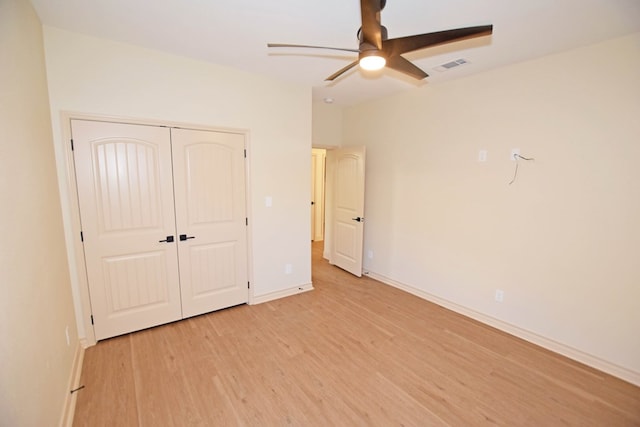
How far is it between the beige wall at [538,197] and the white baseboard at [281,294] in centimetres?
144

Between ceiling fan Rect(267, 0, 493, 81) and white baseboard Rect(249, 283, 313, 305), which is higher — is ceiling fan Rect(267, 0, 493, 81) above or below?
above

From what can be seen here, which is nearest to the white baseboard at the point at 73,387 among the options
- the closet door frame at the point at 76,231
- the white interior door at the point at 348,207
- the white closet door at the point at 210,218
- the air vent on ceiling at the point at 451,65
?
the closet door frame at the point at 76,231

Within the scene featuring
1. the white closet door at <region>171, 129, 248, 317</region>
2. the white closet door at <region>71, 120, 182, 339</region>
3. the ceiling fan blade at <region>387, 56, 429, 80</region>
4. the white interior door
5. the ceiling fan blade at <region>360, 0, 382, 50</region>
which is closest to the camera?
the ceiling fan blade at <region>360, 0, 382, 50</region>

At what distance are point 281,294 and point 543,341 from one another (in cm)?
287

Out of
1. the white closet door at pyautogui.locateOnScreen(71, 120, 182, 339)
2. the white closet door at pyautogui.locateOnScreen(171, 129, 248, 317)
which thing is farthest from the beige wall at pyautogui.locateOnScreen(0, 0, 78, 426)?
the white closet door at pyautogui.locateOnScreen(171, 129, 248, 317)

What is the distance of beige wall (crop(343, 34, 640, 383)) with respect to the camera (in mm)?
2297

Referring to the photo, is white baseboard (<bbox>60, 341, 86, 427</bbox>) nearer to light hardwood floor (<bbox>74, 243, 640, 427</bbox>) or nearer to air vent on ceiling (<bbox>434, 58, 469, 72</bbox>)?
light hardwood floor (<bbox>74, 243, 640, 427</bbox>)

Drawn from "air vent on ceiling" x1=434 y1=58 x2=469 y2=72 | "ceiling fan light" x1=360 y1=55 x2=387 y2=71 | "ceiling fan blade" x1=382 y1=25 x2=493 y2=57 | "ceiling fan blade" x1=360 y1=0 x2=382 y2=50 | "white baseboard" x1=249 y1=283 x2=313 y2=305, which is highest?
"air vent on ceiling" x1=434 y1=58 x2=469 y2=72

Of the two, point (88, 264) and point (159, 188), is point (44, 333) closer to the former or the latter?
point (88, 264)

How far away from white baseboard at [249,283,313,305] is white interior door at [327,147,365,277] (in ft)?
3.13

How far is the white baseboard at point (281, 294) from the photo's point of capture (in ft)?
11.5

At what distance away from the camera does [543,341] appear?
273cm

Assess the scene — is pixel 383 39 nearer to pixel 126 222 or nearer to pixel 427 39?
pixel 427 39

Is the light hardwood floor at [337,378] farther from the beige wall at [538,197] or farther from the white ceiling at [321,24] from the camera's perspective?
the white ceiling at [321,24]
